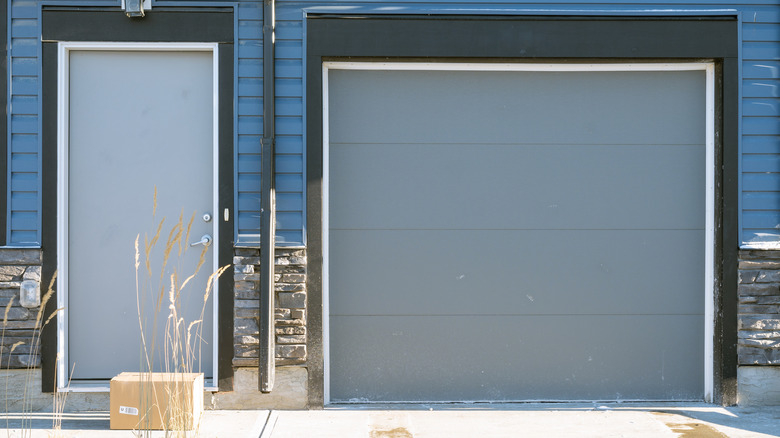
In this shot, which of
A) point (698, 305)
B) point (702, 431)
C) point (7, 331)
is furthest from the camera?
point (698, 305)

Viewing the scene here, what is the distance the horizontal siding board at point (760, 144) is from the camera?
446cm

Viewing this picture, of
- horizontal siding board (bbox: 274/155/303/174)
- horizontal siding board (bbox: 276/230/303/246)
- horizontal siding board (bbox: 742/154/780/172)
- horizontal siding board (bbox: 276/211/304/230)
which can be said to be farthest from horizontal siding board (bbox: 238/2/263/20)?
horizontal siding board (bbox: 742/154/780/172)

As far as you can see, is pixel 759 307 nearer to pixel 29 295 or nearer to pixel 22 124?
pixel 29 295

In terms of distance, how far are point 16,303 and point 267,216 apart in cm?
160

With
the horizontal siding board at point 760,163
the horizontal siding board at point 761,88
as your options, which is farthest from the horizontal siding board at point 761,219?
the horizontal siding board at point 761,88

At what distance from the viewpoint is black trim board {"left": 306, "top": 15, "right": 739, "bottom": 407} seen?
4426 millimetres

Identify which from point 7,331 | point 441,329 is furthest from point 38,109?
point 441,329


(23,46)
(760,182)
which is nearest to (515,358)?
(760,182)

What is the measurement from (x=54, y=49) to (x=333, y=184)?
185 centimetres

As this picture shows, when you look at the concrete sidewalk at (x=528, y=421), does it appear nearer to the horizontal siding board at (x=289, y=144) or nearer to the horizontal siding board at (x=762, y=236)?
the horizontal siding board at (x=762, y=236)

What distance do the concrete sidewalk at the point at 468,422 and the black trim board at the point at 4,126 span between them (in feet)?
3.81

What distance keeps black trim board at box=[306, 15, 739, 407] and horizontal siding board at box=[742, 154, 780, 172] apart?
72 mm

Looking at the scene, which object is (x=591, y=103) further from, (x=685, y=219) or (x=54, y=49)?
(x=54, y=49)

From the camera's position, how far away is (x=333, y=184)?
4.57 meters
